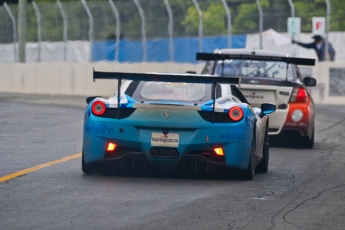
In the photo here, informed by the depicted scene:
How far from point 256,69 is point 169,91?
19.9 ft

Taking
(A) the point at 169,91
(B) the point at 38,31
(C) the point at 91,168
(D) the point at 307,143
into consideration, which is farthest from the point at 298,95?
(B) the point at 38,31

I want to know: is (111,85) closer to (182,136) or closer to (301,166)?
(301,166)

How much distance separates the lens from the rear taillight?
55.9 ft

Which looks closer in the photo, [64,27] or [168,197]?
[168,197]

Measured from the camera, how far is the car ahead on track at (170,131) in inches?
435

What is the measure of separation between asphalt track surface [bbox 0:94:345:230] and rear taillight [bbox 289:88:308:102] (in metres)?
1.44

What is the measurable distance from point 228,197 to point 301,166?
12.5ft

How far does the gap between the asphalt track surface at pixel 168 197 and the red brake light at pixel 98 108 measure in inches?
26.8

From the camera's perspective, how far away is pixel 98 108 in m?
11.4

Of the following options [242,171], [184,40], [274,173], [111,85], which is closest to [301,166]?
[274,173]

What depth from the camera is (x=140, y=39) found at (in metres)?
38.3

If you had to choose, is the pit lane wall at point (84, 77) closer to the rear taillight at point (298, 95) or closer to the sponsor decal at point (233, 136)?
the rear taillight at point (298, 95)

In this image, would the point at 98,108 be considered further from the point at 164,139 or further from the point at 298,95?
the point at 298,95

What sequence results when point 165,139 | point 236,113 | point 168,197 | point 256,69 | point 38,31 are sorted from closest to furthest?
1. point 168,197
2. point 165,139
3. point 236,113
4. point 256,69
5. point 38,31
